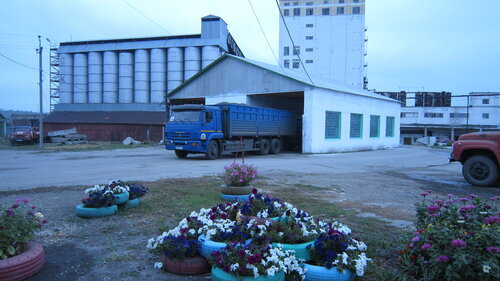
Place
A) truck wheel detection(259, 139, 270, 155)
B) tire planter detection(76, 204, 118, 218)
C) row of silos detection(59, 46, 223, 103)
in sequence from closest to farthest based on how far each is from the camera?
1. tire planter detection(76, 204, 118, 218)
2. truck wheel detection(259, 139, 270, 155)
3. row of silos detection(59, 46, 223, 103)

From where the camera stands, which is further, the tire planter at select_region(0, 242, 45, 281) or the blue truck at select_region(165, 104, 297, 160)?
the blue truck at select_region(165, 104, 297, 160)

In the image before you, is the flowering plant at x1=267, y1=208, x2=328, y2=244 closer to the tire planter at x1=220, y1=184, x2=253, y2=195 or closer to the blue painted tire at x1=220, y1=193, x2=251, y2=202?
the blue painted tire at x1=220, y1=193, x2=251, y2=202

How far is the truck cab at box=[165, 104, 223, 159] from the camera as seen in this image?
17641 mm

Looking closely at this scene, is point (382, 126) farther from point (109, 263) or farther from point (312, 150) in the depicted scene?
point (109, 263)

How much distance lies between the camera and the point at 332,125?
25.6m

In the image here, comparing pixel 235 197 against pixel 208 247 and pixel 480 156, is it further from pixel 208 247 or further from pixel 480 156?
pixel 480 156

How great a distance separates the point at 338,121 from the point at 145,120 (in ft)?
77.9

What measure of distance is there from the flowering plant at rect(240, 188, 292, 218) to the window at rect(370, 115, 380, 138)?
28.1m

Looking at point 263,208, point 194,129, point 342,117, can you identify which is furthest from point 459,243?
point 342,117

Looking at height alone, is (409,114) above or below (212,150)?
above

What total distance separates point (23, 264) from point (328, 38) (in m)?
68.9

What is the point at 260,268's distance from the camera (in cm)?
330

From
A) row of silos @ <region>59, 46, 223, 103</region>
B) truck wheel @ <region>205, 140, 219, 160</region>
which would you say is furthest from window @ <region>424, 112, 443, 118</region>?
truck wheel @ <region>205, 140, 219, 160</region>

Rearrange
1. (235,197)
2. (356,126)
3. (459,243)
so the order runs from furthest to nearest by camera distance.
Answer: (356,126) → (235,197) → (459,243)
